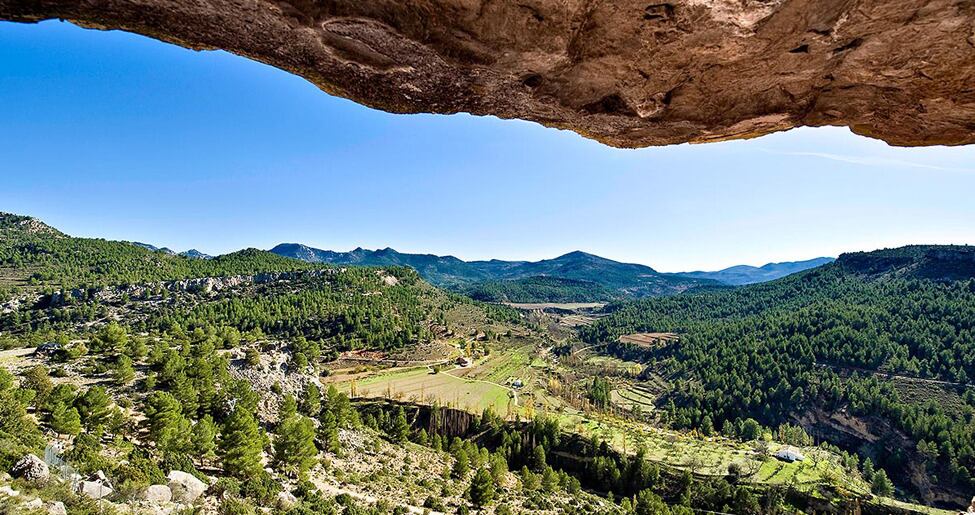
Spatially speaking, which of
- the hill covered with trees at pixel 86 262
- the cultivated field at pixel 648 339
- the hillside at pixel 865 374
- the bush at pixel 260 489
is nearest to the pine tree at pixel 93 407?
the bush at pixel 260 489

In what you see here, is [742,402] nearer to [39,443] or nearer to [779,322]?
[779,322]

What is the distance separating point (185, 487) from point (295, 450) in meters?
13.7

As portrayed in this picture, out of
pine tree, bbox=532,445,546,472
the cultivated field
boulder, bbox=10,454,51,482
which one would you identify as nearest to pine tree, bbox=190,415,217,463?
boulder, bbox=10,454,51,482

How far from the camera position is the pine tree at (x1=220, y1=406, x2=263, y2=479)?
38.7 meters

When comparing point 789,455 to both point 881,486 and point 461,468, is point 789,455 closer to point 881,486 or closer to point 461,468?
point 881,486

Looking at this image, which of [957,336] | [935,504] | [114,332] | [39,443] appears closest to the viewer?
[39,443]

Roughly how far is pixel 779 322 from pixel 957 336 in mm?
43401

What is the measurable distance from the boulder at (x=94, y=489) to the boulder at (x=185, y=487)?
4.06m

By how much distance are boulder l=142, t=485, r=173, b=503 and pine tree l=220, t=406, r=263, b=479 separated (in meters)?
9.20

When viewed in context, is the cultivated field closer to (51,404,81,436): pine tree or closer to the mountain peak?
(51,404,81,436): pine tree

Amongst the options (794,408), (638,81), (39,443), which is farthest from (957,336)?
(39,443)

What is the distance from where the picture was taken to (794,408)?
108 m

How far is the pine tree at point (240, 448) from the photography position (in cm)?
3866

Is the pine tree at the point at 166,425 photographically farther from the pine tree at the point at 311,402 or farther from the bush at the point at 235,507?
the pine tree at the point at 311,402
